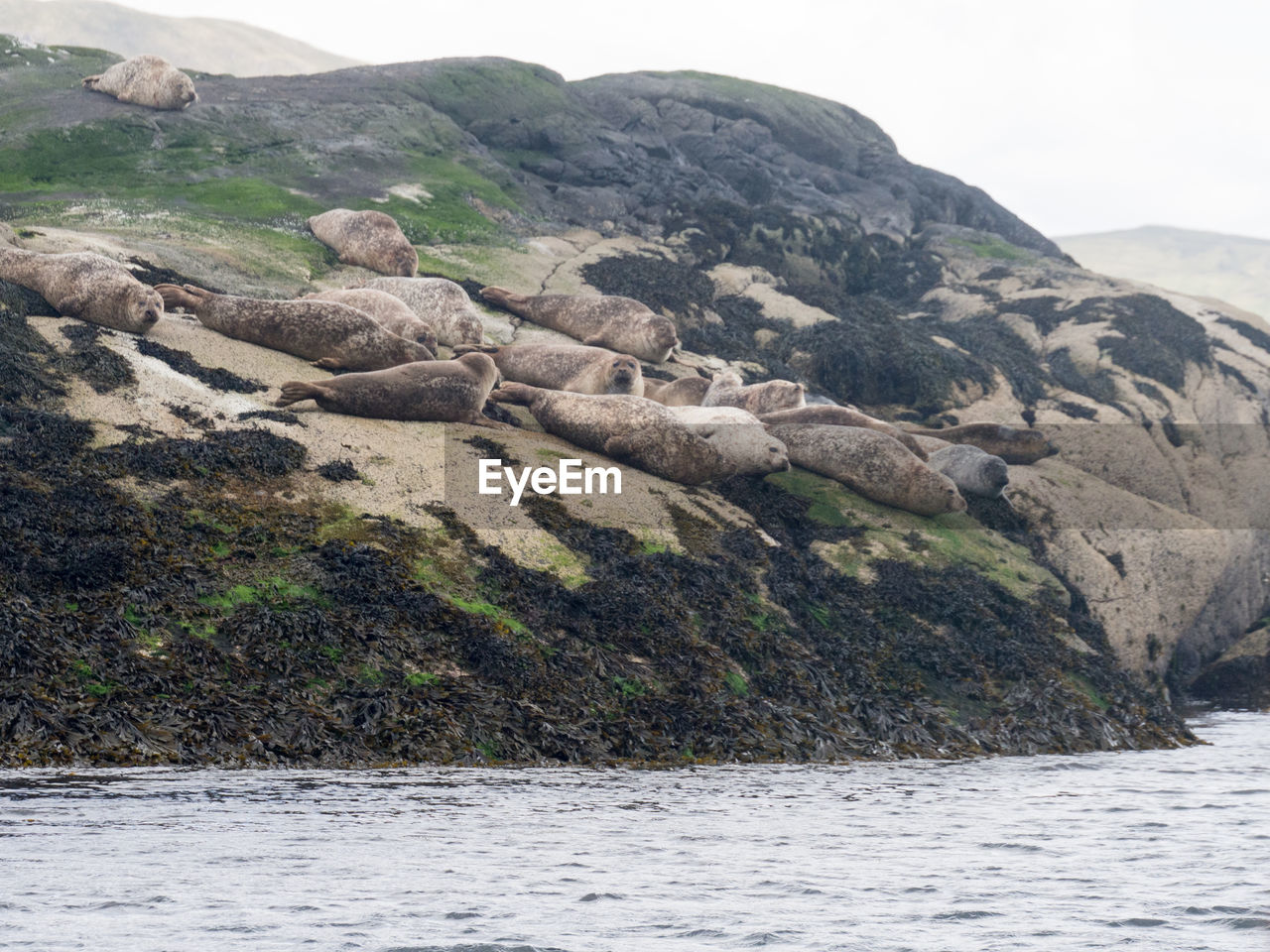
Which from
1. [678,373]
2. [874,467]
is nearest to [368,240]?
[678,373]

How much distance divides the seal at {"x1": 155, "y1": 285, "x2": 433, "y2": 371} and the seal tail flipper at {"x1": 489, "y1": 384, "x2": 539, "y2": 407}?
125cm

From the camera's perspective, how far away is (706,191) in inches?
1447

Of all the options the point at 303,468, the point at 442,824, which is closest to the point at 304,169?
the point at 303,468

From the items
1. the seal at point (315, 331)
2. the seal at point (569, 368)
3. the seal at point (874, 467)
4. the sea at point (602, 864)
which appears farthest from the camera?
the seal at point (569, 368)

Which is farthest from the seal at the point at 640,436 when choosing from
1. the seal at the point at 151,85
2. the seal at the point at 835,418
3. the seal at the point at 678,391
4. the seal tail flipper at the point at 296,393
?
the seal at the point at 151,85

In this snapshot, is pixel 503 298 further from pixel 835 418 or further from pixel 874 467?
pixel 874 467

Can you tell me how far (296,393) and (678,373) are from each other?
891cm

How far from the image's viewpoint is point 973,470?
62.0ft

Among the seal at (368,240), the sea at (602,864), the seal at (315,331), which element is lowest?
the sea at (602,864)

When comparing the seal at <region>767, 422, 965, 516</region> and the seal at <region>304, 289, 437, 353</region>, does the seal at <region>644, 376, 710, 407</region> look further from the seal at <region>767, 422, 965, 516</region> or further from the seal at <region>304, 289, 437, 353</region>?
the seal at <region>304, 289, 437, 353</region>

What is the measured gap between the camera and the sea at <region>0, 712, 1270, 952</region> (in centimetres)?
558

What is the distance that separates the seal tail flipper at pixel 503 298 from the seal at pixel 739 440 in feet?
20.9

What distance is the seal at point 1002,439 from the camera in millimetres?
21344

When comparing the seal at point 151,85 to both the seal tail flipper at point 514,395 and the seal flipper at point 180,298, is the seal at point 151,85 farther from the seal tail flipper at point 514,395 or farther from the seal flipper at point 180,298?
the seal tail flipper at point 514,395
